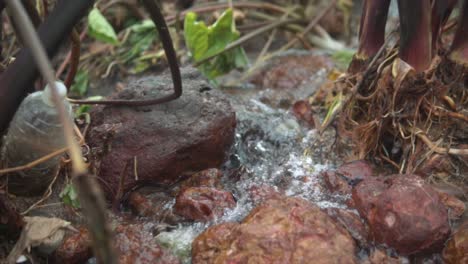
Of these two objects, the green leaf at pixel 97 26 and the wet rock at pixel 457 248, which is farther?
the green leaf at pixel 97 26

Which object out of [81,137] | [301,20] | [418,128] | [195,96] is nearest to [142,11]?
[301,20]

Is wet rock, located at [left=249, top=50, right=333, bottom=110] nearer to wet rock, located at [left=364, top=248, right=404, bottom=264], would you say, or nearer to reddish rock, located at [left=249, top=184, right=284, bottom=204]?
reddish rock, located at [left=249, top=184, right=284, bottom=204]

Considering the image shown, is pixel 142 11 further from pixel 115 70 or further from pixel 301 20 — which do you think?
pixel 301 20

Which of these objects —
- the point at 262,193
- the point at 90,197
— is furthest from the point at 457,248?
the point at 90,197

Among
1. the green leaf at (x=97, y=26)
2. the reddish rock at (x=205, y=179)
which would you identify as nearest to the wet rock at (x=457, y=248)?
the reddish rock at (x=205, y=179)

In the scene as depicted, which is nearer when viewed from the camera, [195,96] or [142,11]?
[195,96]

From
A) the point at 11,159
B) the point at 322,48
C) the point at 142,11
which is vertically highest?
the point at 11,159

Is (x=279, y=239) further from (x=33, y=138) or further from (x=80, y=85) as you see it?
(x=80, y=85)

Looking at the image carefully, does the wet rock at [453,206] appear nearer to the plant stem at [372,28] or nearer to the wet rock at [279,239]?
the wet rock at [279,239]
